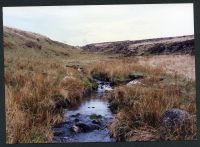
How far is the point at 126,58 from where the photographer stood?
7578mm

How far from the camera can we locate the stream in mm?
7254

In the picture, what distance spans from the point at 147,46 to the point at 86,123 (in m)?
1.35

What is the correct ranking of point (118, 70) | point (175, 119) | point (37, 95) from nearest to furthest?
1. point (175, 119)
2. point (37, 95)
3. point (118, 70)

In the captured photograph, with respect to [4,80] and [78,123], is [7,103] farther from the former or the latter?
[78,123]

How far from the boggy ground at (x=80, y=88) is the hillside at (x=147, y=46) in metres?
0.10

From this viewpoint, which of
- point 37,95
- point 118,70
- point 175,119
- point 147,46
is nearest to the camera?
point 175,119

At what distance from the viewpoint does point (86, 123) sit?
24.0 feet

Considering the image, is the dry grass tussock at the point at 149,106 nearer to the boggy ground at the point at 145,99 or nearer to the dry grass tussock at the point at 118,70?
the boggy ground at the point at 145,99

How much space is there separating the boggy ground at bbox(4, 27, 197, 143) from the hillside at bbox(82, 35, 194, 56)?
10 cm

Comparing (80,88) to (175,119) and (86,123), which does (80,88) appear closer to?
(86,123)

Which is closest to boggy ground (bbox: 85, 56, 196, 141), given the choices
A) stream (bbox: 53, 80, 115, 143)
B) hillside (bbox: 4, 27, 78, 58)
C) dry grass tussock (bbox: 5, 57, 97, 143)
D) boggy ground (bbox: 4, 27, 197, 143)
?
boggy ground (bbox: 4, 27, 197, 143)

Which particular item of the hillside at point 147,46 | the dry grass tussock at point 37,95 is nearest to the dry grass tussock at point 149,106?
the hillside at point 147,46

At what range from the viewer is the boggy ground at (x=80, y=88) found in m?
7.22

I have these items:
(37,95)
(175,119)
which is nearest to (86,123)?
(37,95)
